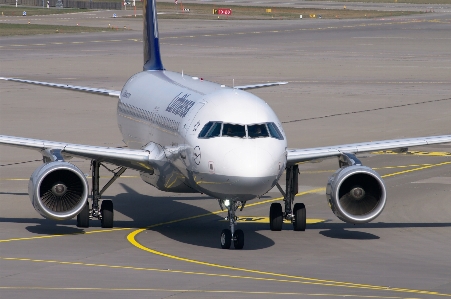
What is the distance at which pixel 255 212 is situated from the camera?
31625 mm

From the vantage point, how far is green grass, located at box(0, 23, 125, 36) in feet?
384

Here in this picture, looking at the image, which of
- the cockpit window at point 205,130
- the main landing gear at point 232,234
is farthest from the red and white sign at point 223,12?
the main landing gear at point 232,234

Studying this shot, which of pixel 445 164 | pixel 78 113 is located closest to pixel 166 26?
pixel 78 113

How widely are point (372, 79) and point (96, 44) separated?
3740 cm

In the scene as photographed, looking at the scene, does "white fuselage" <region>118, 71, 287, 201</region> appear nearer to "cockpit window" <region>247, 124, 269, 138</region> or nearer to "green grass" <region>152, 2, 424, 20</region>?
"cockpit window" <region>247, 124, 269, 138</region>

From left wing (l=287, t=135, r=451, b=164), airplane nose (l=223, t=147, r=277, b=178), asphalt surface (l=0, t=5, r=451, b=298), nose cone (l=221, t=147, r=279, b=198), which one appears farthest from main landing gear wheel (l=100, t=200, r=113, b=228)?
airplane nose (l=223, t=147, r=277, b=178)

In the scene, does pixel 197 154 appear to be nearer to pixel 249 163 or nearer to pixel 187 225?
pixel 249 163

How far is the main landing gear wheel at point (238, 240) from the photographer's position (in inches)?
1008

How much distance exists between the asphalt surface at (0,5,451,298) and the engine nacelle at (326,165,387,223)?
32.9 inches

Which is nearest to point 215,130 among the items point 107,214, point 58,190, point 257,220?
point 58,190

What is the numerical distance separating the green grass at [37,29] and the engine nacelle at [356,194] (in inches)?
3597

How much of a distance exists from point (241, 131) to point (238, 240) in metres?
2.73

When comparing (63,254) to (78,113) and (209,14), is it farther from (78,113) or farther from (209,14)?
(209,14)

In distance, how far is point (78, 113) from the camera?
57.1m
